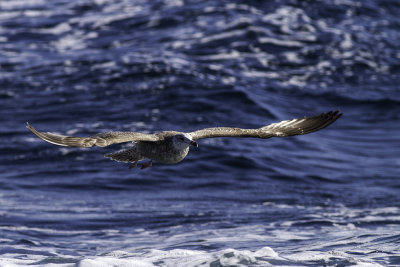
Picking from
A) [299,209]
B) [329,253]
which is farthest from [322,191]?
[329,253]

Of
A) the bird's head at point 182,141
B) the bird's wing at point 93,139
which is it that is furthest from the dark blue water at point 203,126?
the bird's wing at point 93,139

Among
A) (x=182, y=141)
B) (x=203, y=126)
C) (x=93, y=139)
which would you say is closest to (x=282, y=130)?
(x=182, y=141)

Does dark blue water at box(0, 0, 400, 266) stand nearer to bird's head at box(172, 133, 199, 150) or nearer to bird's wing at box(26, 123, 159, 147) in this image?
bird's head at box(172, 133, 199, 150)

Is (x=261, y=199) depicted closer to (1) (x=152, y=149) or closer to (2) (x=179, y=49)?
(1) (x=152, y=149)

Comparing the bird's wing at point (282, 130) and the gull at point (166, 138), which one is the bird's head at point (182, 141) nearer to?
the gull at point (166, 138)

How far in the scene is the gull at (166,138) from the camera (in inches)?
339

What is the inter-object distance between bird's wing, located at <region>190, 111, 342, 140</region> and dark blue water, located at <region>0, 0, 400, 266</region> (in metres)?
1.87

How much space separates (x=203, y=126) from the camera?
18.5 meters

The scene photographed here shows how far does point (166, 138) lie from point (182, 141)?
14.2 inches

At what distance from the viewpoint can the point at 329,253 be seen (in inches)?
430

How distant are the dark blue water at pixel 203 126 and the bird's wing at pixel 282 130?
1.87m

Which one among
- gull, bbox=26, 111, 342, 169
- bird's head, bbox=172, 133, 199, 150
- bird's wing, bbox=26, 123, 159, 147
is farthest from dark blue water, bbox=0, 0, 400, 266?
bird's wing, bbox=26, 123, 159, 147

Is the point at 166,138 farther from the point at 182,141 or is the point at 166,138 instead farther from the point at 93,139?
the point at 93,139

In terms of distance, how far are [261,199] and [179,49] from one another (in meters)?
9.94
